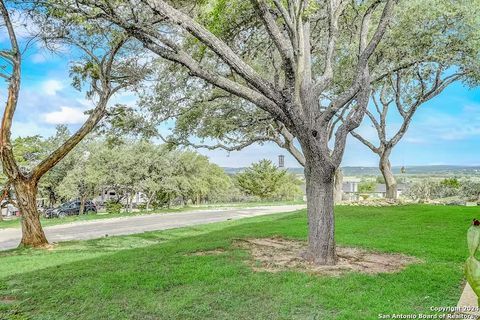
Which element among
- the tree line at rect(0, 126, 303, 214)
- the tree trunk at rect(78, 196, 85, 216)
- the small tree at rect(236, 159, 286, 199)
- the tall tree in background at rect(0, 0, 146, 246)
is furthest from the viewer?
the small tree at rect(236, 159, 286, 199)

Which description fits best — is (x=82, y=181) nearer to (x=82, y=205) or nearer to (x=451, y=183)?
(x=82, y=205)

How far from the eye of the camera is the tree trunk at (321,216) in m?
7.04

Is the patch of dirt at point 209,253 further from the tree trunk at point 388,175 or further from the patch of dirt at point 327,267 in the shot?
the tree trunk at point 388,175

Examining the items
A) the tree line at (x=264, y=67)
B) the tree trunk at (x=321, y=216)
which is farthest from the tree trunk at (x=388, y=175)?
the tree trunk at (x=321, y=216)

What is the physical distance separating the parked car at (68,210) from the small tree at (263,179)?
881 inches

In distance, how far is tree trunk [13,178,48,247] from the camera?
33.8 feet

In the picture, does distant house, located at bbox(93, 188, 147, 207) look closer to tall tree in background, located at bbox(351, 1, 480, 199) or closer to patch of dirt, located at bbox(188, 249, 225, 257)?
tall tree in background, located at bbox(351, 1, 480, 199)

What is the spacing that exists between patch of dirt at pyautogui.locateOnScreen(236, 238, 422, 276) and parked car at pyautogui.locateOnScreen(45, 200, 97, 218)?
22405 mm

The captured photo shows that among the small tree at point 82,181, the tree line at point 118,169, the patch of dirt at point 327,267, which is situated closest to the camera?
the patch of dirt at point 327,267

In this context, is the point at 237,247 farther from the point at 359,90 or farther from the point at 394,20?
the point at 394,20

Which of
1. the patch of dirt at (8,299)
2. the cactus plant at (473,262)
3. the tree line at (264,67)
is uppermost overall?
the tree line at (264,67)

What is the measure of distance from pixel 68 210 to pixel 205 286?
83.6ft

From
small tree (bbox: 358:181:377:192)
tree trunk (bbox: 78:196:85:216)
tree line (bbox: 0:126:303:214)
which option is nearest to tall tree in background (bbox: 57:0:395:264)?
tree line (bbox: 0:126:303:214)

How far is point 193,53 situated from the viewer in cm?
1087
